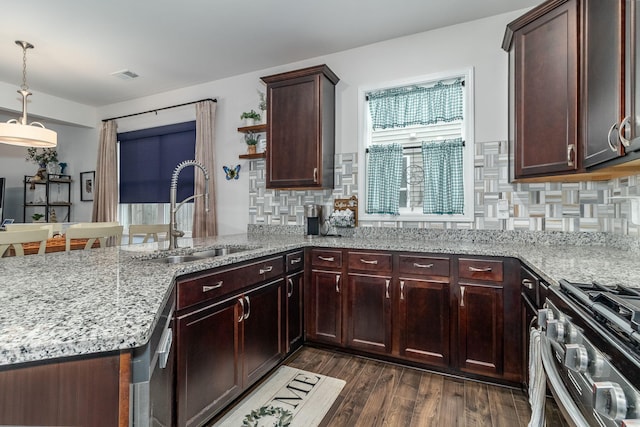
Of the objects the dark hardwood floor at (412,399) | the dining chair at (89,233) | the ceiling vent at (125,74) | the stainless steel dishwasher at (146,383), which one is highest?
the ceiling vent at (125,74)

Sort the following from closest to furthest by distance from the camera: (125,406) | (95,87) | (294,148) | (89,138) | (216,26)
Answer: (125,406), (216,26), (294,148), (95,87), (89,138)

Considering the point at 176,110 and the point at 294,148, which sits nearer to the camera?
the point at 294,148

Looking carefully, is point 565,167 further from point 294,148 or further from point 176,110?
point 176,110

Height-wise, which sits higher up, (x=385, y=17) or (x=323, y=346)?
(x=385, y=17)

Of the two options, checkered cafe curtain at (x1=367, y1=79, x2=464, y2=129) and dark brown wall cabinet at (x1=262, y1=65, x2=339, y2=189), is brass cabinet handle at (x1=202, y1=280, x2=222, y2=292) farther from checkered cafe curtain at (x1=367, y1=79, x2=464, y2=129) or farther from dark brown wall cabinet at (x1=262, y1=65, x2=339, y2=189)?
checkered cafe curtain at (x1=367, y1=79, x2=464, y2=129)

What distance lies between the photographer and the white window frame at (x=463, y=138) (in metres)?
2.72

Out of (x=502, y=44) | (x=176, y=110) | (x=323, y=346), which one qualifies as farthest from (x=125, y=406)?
(x=176, y=110)

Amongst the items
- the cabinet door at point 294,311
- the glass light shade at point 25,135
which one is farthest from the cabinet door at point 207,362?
the glass light shade at point 25,135

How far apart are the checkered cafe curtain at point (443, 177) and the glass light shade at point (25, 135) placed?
354 cm

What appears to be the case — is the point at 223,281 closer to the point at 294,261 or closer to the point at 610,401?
the point at 294,261

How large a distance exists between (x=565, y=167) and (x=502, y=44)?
47.1 inches

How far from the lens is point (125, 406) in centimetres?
74

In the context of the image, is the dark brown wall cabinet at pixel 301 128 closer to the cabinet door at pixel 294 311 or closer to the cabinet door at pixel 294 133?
the cabinet door at pixel 294 133

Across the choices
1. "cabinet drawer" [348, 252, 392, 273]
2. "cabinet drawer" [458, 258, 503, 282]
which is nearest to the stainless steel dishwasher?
"cabinet drawer" [348, 252, 392, 273]
